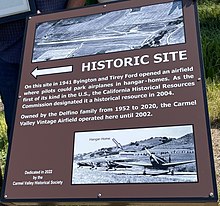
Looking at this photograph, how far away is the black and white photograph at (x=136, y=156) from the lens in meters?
1.89

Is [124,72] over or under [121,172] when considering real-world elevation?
over

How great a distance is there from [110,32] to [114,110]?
417mm

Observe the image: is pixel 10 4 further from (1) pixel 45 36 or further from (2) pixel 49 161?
(2) pixel 49 161

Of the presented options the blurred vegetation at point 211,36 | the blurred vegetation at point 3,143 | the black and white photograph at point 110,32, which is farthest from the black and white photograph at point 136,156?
the blurred vegetation at point 211,36

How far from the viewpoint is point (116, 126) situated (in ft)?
6.75

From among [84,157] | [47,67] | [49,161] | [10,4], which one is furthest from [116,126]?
[10,4]

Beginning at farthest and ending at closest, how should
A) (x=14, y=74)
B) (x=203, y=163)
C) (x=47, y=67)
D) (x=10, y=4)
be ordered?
(x=14, y=74), (x=10, y=4), (x=47, y=67), (x=203, y=163)

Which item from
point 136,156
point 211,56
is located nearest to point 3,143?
point 211,56

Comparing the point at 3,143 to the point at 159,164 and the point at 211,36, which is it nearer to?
the point at 159,164

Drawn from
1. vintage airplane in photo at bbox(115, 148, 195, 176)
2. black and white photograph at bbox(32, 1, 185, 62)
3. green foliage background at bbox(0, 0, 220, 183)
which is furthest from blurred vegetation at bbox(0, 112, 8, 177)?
vintage airplane in photo at bbox(115, 148, 195, 176)

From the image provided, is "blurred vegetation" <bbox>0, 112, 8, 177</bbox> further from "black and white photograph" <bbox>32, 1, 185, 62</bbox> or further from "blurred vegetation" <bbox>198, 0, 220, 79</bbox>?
"blurred vegetation" <bbox>198, 0, 220, 79</bbox>

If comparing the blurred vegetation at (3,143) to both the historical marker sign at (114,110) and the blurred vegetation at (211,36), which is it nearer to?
the historical marker sign at (114,110)

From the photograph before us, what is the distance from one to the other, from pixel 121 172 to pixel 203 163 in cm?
32

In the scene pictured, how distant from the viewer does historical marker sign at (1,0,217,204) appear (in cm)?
192
